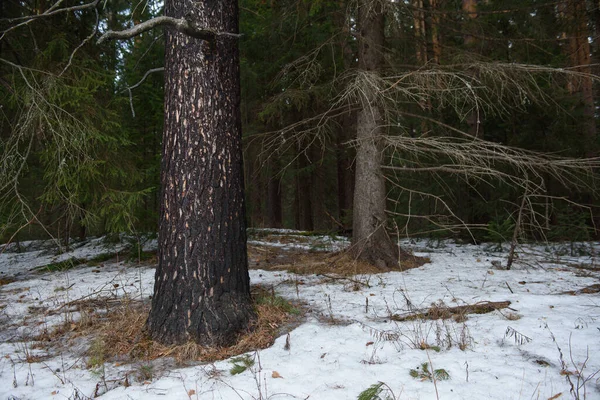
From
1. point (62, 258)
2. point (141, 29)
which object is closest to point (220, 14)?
point (141, 29)

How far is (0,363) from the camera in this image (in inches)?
133

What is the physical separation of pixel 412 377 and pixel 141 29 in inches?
140

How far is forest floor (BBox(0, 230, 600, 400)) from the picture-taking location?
2789 mm

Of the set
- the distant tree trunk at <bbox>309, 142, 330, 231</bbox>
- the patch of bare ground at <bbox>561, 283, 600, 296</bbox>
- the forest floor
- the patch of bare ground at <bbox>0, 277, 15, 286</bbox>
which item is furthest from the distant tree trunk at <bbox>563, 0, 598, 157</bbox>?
the patch of bare ground at <bbox>0, 277, 15, 286</bbox>

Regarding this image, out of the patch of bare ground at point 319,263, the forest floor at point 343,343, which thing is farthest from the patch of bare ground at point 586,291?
the patch of bare ground at point 319,263

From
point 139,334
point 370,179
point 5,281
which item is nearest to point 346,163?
point 370,179

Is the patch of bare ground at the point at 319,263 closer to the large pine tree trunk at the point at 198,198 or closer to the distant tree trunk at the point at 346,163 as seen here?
the large pine tree trunk at the point at 198,198

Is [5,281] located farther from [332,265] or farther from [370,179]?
[370,179]

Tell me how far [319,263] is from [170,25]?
4637 millimetres

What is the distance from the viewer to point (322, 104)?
29.5 feet

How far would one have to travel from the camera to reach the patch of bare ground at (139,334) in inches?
137

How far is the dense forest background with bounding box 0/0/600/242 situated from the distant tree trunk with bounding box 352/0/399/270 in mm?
271

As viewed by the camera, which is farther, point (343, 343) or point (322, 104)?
point (322, 104)

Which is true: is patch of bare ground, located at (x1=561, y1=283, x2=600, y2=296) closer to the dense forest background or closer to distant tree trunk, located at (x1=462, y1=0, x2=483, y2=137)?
the dense forest background
